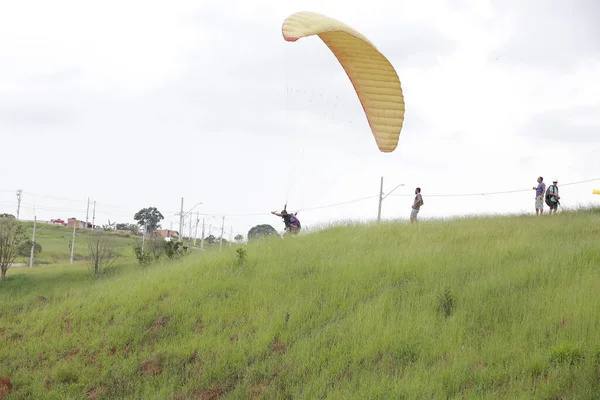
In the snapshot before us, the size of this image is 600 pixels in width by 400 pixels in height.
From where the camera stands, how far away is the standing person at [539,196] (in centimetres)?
1938

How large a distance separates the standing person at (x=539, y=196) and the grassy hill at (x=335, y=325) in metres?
4.22

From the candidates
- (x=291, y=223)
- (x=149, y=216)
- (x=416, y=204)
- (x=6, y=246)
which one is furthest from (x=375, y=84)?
(x=149, y=216)

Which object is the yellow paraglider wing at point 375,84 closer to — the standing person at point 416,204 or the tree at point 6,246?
the standing person at point 416,204

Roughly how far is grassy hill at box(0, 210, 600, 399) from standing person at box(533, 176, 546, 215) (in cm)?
422

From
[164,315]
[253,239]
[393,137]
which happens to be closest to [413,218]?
[253,239]

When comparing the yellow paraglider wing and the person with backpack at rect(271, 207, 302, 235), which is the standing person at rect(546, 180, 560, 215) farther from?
the yellow paraglider wing

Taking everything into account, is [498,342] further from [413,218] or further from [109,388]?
[413,218]

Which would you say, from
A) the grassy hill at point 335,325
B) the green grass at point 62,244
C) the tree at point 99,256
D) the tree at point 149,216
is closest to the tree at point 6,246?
the tree at point 99,256

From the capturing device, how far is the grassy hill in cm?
845

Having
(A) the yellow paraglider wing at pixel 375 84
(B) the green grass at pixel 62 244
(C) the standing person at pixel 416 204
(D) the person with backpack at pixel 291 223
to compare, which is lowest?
(B) the green grass at pixel 62 244

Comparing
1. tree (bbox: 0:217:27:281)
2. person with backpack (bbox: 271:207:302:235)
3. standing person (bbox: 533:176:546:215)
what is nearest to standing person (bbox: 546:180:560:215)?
standing person (bbox: 533:176:546:215)

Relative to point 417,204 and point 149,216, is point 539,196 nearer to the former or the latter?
point 417,204

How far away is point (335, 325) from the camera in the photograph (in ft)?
33.9

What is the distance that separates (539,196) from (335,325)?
11.7m
